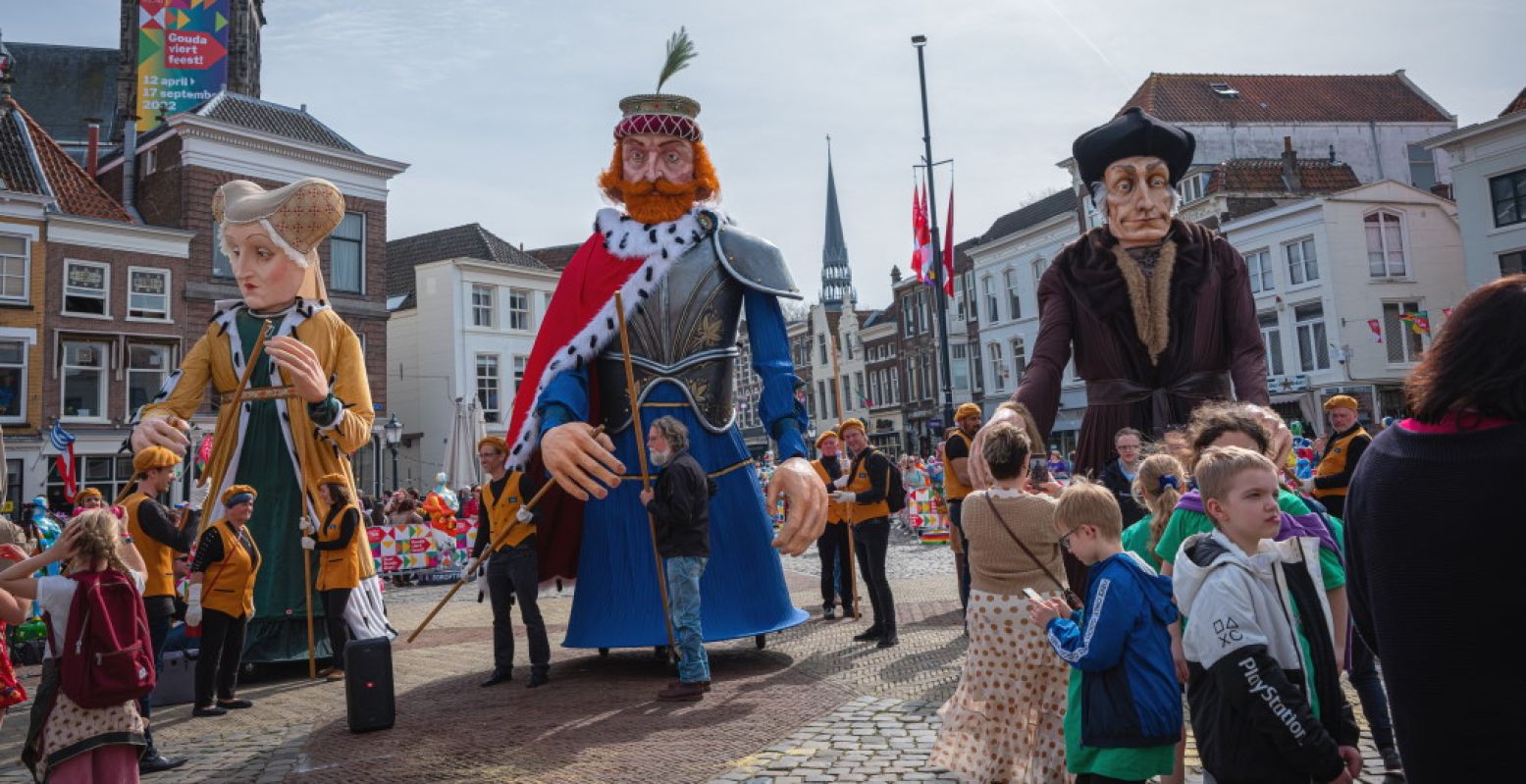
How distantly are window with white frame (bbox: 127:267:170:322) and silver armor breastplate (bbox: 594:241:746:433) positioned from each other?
2111 centimetres

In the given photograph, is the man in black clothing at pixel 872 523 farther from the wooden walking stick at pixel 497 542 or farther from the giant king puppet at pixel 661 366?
the wooden walking stick at pixel 497 542

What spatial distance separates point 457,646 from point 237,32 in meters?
35.8

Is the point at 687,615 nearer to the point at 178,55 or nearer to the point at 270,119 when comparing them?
the point at 270,119

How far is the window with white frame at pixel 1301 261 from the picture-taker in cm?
2667

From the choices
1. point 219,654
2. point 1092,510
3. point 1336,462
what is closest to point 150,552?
point 219,654

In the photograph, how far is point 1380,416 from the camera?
86.7ft

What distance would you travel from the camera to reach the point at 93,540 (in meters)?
3.91

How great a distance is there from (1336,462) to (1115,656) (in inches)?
237

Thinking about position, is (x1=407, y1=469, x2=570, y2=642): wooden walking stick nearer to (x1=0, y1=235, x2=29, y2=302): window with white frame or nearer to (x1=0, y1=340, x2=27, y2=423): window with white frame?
(x1=0, y1=340, x2=27, y2=423): window with white frame

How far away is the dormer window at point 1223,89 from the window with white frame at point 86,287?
3086 centimetres

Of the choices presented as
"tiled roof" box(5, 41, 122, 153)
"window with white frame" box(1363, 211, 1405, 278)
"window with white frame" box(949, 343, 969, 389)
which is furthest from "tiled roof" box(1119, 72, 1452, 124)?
"tiled roof" box(5, 41, 122, 153)

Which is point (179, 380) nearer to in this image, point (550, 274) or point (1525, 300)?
point (1525, 300)

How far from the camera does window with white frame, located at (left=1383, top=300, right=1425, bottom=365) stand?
26547 millimetres

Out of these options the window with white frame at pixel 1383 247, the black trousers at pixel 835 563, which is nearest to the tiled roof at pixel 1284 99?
the window with white frame at pixel 1383 247
